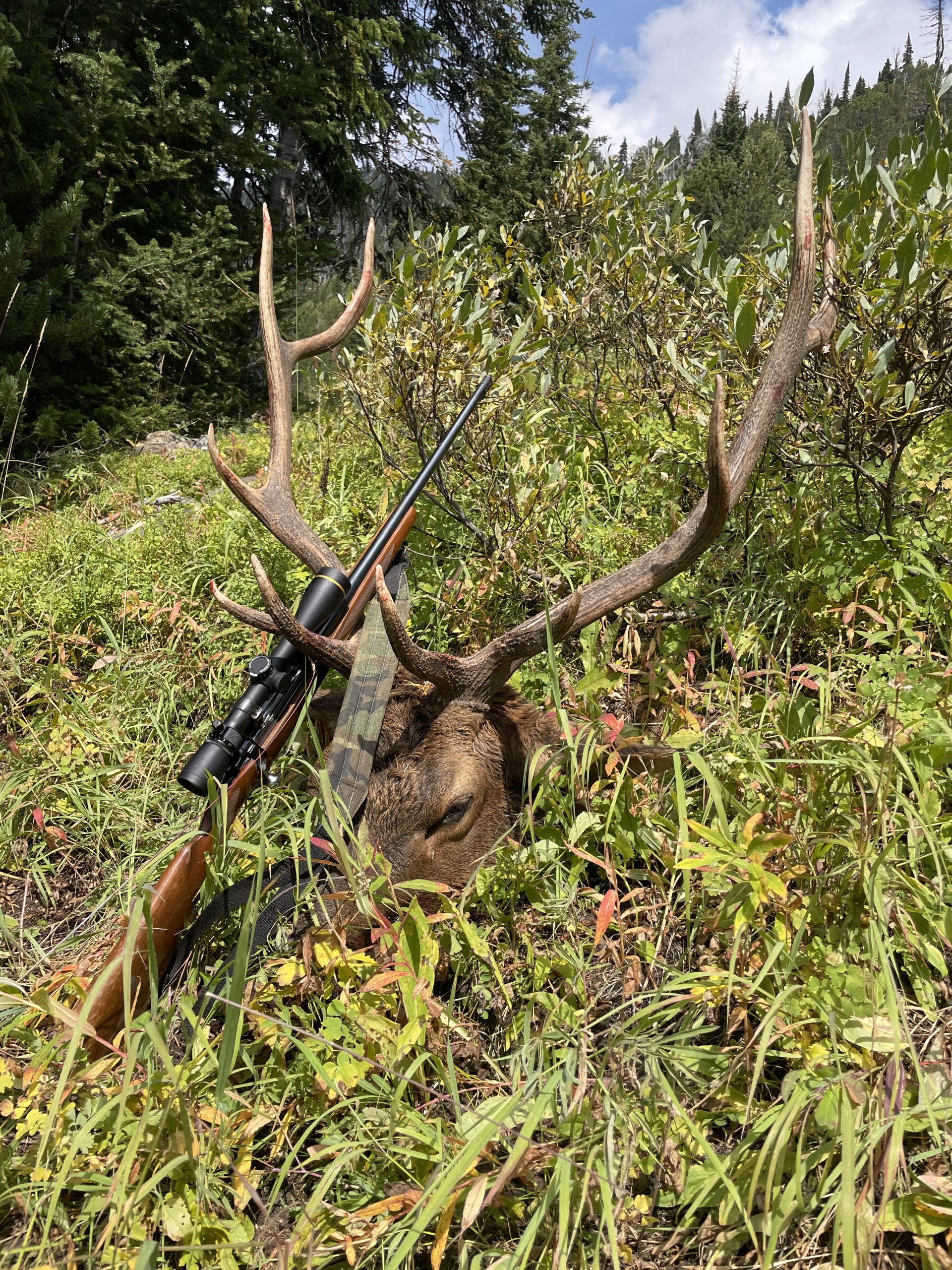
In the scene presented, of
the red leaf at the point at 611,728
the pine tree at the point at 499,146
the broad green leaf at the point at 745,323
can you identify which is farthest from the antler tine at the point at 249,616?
the pine tree at the point at 499,146

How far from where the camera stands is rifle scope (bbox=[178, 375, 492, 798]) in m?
2.25

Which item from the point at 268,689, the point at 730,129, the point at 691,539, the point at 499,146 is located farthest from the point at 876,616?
the point at 730,129

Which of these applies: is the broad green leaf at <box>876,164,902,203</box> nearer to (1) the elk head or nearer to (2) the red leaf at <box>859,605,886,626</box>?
(1) the elk head

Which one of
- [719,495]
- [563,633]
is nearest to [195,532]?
[563,633]

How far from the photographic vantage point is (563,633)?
2.24 m

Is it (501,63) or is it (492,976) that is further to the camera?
(501,63)

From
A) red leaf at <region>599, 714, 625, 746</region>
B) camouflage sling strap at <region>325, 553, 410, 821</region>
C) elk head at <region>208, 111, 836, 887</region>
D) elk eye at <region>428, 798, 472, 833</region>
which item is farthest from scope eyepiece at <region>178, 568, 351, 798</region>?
red leaf at <region>599, 714, 625, 746</region>

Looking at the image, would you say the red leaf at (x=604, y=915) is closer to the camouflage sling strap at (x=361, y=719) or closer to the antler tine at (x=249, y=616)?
the camouflage sling strap at (x=361, y=719)

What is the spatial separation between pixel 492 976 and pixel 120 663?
267cm

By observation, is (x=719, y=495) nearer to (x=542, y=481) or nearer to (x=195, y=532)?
(x=542, y=481)

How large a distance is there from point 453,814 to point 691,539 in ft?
3.75

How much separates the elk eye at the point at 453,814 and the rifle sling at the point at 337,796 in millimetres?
236

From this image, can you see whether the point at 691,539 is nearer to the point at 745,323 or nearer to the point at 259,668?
the point at 745,323

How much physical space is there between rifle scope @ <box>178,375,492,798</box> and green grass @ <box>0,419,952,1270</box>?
7.2 inches
